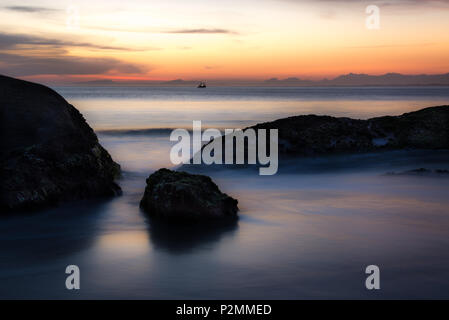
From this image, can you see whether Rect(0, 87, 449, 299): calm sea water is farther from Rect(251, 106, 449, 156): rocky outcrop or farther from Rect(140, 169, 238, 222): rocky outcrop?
Rect(251, 106, 449, 156): rocky outcrop

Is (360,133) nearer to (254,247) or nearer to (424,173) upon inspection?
(424,173)

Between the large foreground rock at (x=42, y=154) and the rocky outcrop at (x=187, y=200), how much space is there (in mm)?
1486

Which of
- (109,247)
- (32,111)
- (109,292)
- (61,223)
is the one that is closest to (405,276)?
(109,292)

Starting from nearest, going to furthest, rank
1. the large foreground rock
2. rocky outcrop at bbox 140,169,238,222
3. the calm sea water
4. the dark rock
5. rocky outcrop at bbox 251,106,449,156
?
the calm sea water
rocky outcrop at bbox 140,169,238,222
the large foreground rock
the dark rock
rocky outcrop at bbox 251,106,449,156

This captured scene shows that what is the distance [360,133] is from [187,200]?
287 inches

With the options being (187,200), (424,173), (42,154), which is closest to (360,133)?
(424,173)

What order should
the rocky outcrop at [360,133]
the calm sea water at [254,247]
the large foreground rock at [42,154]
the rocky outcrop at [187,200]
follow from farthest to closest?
1. the rocky outcrop at [360,133]
2. the large foreground rock at [42,154]
3. the rocky outcrop at [187,200]
4. the calm sea water at [254,247]

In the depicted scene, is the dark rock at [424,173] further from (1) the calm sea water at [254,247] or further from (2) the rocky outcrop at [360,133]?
(2) the rocky outcrop at [360,133]

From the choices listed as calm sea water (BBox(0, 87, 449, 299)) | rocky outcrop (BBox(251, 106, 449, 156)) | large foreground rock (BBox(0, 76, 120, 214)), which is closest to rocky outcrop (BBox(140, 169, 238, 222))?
calm sea water (BBox(0, 87, 449, 299))

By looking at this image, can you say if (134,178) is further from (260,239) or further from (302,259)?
(302,259)

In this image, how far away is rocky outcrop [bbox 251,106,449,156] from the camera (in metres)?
11.7

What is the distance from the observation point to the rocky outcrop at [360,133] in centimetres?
1170

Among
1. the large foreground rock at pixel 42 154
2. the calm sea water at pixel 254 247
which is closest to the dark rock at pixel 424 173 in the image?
the calm sea water at pixel 254 247

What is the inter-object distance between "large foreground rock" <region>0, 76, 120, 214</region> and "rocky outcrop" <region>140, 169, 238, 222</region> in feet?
4.87
